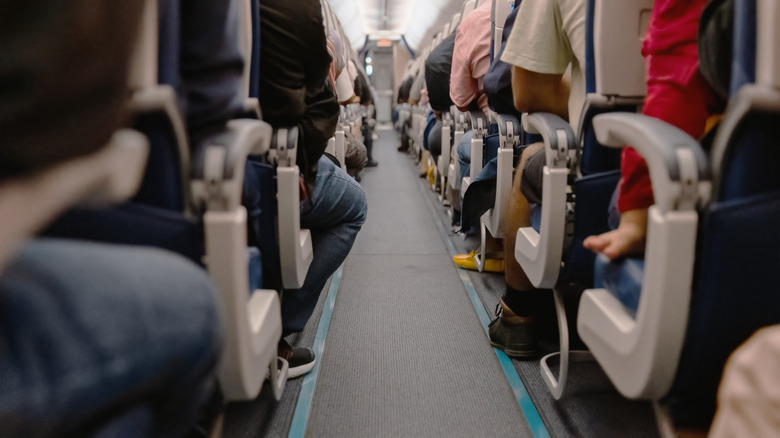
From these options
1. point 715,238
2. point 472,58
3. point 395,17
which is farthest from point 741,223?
point 395,17

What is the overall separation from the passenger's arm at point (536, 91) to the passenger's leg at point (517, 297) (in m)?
0.14

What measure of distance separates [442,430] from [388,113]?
1835 centimetres

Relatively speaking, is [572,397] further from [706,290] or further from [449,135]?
[449,135]

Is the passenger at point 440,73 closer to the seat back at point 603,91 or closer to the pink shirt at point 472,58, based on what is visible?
the pink shirt at point 472,58

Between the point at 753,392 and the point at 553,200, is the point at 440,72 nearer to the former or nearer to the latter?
the point at 553,200

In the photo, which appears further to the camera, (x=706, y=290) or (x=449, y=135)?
(x=449, y=135)

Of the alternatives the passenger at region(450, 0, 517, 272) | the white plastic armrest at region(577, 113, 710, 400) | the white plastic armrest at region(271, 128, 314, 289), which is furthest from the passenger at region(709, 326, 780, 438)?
the passenger at region(450, 0, 517, 272)

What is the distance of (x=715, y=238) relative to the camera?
0.91m

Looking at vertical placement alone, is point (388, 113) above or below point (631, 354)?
above

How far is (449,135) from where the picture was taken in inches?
163

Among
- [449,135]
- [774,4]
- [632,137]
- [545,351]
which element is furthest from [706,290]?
[449,135]

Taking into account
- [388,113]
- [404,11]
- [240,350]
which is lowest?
[240,350]

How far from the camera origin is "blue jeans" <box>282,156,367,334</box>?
6.36 ft

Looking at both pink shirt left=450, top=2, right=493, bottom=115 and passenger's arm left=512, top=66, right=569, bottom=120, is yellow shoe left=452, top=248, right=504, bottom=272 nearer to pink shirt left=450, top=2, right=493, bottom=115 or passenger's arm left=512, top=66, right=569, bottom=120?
pink shirt left=450, top=2, right=493, bottom=115
